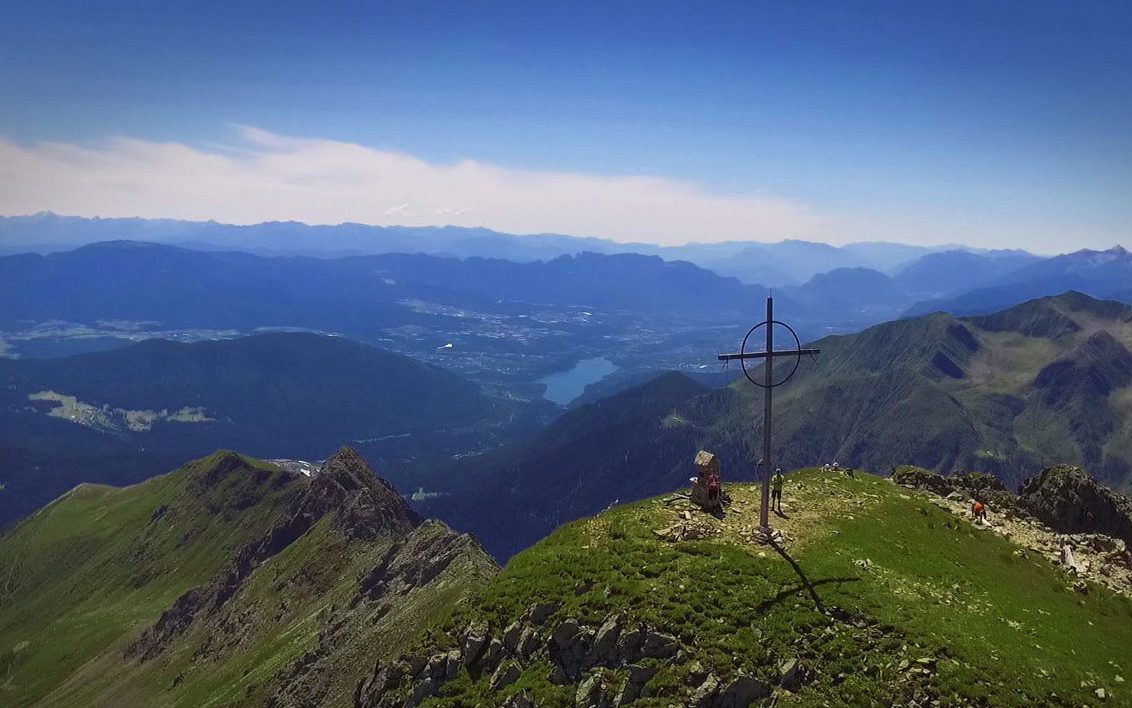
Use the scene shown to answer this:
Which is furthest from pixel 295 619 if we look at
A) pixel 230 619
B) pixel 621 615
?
pixel 621 615

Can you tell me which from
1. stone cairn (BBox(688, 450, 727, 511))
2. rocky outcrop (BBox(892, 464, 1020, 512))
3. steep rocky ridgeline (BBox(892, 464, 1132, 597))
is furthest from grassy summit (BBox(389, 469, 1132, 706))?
rocky outcrop (BBox(892, 464, 1020, 512))

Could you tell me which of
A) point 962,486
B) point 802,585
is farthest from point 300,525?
point 802,585

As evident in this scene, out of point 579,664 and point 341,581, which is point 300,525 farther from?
point 579,664

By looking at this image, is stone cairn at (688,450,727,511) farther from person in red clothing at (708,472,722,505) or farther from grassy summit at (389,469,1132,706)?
grassy summit at (389,469,1132,706)

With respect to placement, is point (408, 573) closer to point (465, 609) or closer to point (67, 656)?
point (465, 609)

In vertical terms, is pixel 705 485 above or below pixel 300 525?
above

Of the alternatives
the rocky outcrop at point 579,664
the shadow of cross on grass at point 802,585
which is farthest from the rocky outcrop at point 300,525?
the shadow of cross on grass at point 802,585

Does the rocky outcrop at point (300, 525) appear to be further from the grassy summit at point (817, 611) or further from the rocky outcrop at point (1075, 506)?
the rocky outcrop at point (1075, 506)
